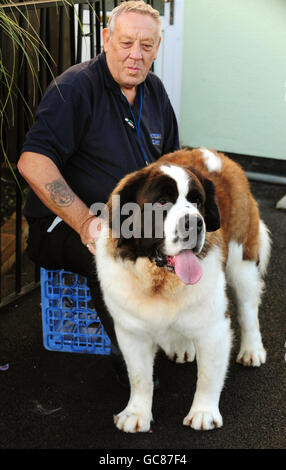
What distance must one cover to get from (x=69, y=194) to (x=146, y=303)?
675 millimetres

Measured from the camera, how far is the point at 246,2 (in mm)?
5246

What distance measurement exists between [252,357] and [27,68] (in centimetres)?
207

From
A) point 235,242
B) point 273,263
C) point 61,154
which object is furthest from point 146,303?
point 273,263

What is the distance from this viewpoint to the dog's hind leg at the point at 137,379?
2477 millimetres

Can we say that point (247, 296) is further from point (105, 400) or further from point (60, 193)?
point (60, 193)

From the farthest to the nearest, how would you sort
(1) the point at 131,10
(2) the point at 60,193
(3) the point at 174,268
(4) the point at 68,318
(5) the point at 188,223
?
(4) the point at 68,318
(1) the point at 131,10
(2) the point at 60,193
(3) the point at 174,268
(5) the point at 188,223

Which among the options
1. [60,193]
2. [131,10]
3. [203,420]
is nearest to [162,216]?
[60,193]

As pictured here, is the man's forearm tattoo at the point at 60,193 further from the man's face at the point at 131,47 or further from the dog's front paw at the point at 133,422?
the dog's front paw at the point at 133,422

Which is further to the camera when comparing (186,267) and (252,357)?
(252,357)

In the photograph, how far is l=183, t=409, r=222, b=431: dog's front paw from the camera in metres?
2.49

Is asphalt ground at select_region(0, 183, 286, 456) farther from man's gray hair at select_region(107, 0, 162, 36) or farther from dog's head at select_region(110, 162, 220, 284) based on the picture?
man's gray hair at select_region(107, 0, 162, 36)

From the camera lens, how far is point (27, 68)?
3.23 m

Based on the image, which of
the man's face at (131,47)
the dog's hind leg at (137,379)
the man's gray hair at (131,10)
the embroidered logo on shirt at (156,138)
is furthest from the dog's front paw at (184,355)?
the man's gray hair at (131,10)

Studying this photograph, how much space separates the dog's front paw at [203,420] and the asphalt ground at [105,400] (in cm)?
3
